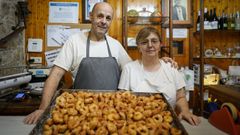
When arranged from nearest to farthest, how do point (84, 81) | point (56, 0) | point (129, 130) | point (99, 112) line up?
point (129, 130) < point (99, 112) < point (84, 81) < point (56, 0)

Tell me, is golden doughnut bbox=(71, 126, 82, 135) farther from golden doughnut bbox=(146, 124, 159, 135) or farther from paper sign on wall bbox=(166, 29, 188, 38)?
paper sign on wall bbox=(166, 29, 188, 38)

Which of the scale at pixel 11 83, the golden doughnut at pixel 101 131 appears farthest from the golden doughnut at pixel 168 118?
the scale at pixel 11 83

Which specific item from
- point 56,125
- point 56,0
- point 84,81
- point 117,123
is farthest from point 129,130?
point 56,0

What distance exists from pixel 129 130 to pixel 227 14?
11.7 feet

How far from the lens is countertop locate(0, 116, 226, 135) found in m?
1.26

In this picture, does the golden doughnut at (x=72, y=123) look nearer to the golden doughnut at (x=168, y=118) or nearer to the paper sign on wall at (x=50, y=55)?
the golden doughnut at (x=168, y=118)

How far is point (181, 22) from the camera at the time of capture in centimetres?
400

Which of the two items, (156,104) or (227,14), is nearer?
(156,104)

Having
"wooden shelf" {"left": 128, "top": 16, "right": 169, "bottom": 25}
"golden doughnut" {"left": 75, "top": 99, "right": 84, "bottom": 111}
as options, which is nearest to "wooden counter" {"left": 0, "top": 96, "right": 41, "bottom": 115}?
"golden doughnut" {"left": 75, "top": 99, "right": 84, "bottom": 111}

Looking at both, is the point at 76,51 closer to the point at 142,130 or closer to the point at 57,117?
the point at 57,117

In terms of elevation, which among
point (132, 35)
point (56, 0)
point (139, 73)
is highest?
point (56, 0)

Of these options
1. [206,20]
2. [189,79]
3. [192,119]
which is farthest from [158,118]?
[206,20]

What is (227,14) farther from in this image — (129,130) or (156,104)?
(129,130)

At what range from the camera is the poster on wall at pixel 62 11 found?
152 inches
